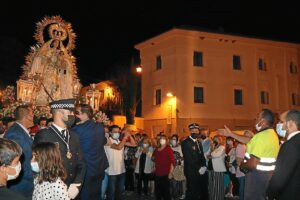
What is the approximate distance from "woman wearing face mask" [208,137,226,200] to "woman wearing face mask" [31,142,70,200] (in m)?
9.02

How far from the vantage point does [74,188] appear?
19.8 ft

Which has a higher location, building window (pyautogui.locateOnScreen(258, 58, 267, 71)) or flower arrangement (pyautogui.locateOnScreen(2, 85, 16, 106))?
building window (pyautogui.locateOnScreen(258, 58, 267, 71))

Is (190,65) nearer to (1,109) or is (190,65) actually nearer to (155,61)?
(155,61)

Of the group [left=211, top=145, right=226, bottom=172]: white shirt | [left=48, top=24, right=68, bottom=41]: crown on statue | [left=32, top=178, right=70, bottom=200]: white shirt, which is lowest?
[left=211, top=145, right=226, bottom=172]: white shirt

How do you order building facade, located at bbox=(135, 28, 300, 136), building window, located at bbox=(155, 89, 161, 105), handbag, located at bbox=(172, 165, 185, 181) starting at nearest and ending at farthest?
handbag, located at bbox=(172, 165, 185, 181)
building facade, located at bbox=(135, 28, 300, 136)
building window, located at bbox=(155, 89, 161, 105)

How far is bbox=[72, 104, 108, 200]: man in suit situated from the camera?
802cm

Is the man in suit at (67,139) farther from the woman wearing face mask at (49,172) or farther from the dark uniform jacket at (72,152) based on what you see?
the woman wearing face mask at (49,172)

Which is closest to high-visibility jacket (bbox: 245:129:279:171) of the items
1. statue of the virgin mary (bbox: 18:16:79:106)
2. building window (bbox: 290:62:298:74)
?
statue of the virgin mary (bbox: 18:16:79:106)

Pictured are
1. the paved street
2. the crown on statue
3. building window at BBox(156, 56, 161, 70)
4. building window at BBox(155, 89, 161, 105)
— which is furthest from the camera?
building window at BBox(156, 56, 161, 70)

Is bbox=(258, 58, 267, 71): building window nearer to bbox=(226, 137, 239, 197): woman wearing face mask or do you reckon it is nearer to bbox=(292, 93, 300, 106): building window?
bbox=(292, 93, 300, 106): building window


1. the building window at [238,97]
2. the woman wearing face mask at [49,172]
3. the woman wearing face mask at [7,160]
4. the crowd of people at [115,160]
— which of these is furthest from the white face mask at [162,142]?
the building window at [238,97]

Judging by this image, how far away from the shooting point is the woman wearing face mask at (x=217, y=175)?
13023 mm

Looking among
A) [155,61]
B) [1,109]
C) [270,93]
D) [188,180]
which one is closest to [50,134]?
[188,180]

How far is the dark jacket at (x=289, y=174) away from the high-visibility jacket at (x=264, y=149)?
4.26ft
